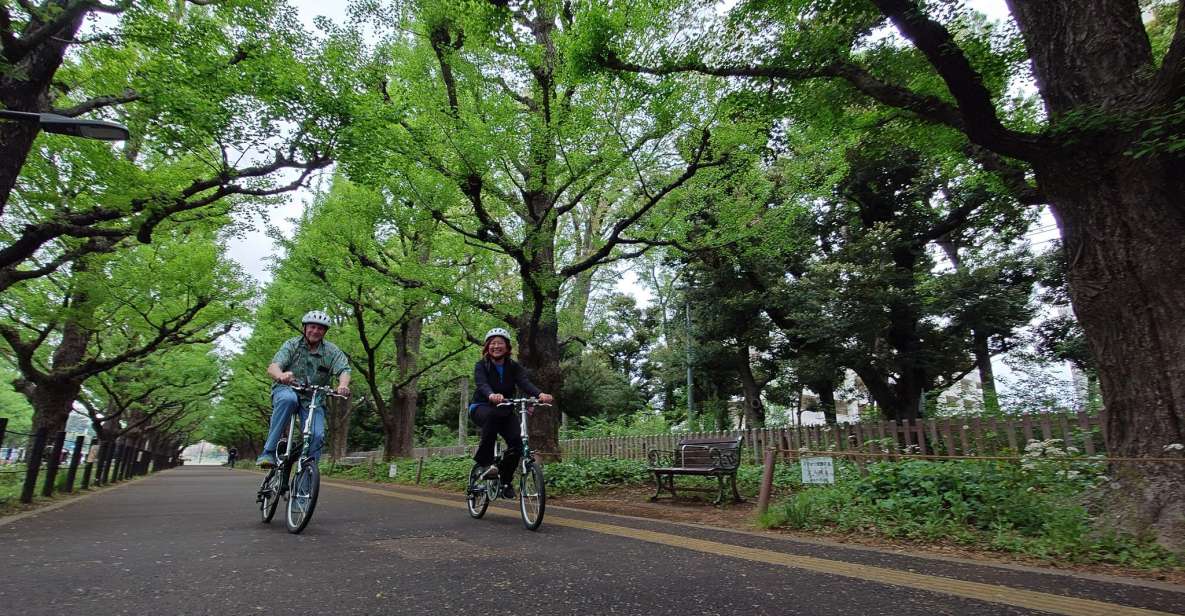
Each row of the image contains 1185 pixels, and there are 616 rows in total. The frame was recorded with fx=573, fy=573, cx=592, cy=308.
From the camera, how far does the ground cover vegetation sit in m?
5.04

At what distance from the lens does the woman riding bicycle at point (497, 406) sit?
5633 millimetres

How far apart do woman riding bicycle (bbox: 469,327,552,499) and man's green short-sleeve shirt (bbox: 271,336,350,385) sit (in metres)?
1.29

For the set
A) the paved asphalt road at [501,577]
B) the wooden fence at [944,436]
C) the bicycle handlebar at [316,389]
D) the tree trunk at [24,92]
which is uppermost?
the tree trunk at [24,92]

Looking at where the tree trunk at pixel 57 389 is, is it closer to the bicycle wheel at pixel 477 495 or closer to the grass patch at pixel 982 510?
the bicycle wheel at pixel 477 495

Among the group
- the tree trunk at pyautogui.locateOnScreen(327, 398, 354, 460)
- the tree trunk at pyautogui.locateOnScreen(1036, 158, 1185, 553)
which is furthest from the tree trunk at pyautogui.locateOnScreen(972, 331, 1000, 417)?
→ the tree trunk at pyautogui.locateOnScreen(327, 398, 354, 460)

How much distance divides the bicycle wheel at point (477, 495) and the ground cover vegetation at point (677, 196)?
323 cm

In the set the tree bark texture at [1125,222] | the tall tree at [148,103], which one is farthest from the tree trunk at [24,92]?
the tree bark texture at [1125,222]

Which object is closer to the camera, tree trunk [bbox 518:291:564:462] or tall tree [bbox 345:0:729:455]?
tall tree [bbox 345:0:729:455]

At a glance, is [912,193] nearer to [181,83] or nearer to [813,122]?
[813,122]

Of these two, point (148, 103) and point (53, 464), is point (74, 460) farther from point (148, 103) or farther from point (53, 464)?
point (148, 103)

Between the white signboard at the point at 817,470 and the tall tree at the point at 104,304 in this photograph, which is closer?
the white signboard at the point at 817,470

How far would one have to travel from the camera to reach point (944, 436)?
9.64 m

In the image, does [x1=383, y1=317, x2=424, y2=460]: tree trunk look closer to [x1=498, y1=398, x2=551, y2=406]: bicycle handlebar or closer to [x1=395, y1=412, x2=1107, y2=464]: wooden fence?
[x1=395, y1=412, x2=1107, y2=464]: wooden fence

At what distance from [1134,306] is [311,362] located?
738 centimetres
